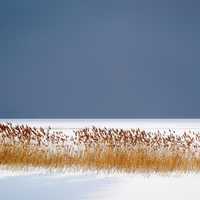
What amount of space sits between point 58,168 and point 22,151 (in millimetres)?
1166

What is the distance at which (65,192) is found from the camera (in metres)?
9.77

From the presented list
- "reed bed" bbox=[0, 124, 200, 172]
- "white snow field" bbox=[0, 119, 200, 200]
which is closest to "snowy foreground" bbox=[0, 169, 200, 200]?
"white snow field" bbox=[0, 119, 200, 200]

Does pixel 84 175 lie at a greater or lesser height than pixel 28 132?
lesser

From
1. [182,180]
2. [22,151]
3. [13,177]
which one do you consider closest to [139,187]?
[182,180]

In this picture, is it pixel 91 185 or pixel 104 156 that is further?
pixel 104 156

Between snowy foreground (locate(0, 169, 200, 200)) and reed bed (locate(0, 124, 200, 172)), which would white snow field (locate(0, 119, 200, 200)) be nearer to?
snowy foreground (locate(0, 169, 200, 200))

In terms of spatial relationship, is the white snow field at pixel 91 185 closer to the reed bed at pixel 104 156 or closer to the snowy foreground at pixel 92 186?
the snowy foreground at pixel 92 186

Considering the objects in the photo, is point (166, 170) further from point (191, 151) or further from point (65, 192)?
point (65, 192)

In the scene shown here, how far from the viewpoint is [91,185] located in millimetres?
10469

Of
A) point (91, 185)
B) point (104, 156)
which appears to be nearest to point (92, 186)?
point (91, 185)

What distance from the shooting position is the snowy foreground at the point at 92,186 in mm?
9430

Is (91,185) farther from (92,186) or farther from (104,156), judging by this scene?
(104,156)

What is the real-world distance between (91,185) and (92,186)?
8cm

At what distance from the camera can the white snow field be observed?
9.42 m
